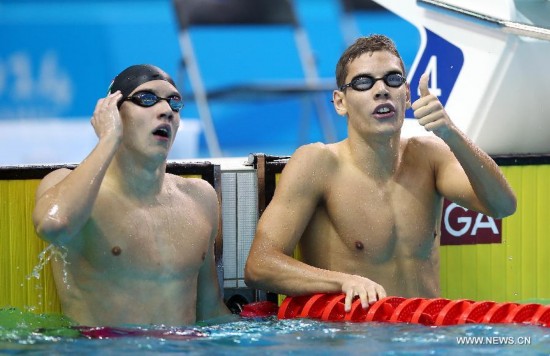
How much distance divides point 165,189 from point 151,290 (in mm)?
354

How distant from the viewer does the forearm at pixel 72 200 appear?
Result: 297 cm

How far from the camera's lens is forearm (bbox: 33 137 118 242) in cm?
297

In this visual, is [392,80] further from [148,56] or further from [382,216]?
[148,56]

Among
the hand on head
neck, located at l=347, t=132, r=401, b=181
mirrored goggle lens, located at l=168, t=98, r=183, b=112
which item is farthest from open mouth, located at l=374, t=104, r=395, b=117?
the hand on head

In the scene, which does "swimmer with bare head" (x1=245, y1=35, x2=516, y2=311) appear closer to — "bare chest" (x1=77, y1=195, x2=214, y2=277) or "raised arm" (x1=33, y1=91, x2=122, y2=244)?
"bare chest" (x1=77, y1=195, x2=214, y2=277)

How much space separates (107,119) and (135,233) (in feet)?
1.31

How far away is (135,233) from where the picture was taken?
3291mm

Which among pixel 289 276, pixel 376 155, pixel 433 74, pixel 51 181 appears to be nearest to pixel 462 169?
pixel 376 155

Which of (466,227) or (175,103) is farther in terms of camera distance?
(466,227)

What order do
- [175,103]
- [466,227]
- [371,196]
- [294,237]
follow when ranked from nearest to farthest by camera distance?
[175,103] → [294,237] → [371,196] → [466,227]

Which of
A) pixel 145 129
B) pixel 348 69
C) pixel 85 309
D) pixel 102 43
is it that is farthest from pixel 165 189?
pixel 102 43

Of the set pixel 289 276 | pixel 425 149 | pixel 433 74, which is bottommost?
pixel 289 276

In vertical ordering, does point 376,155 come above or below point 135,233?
above

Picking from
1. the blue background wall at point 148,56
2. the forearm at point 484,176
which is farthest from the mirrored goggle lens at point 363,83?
the blue background wall at point 148,56
